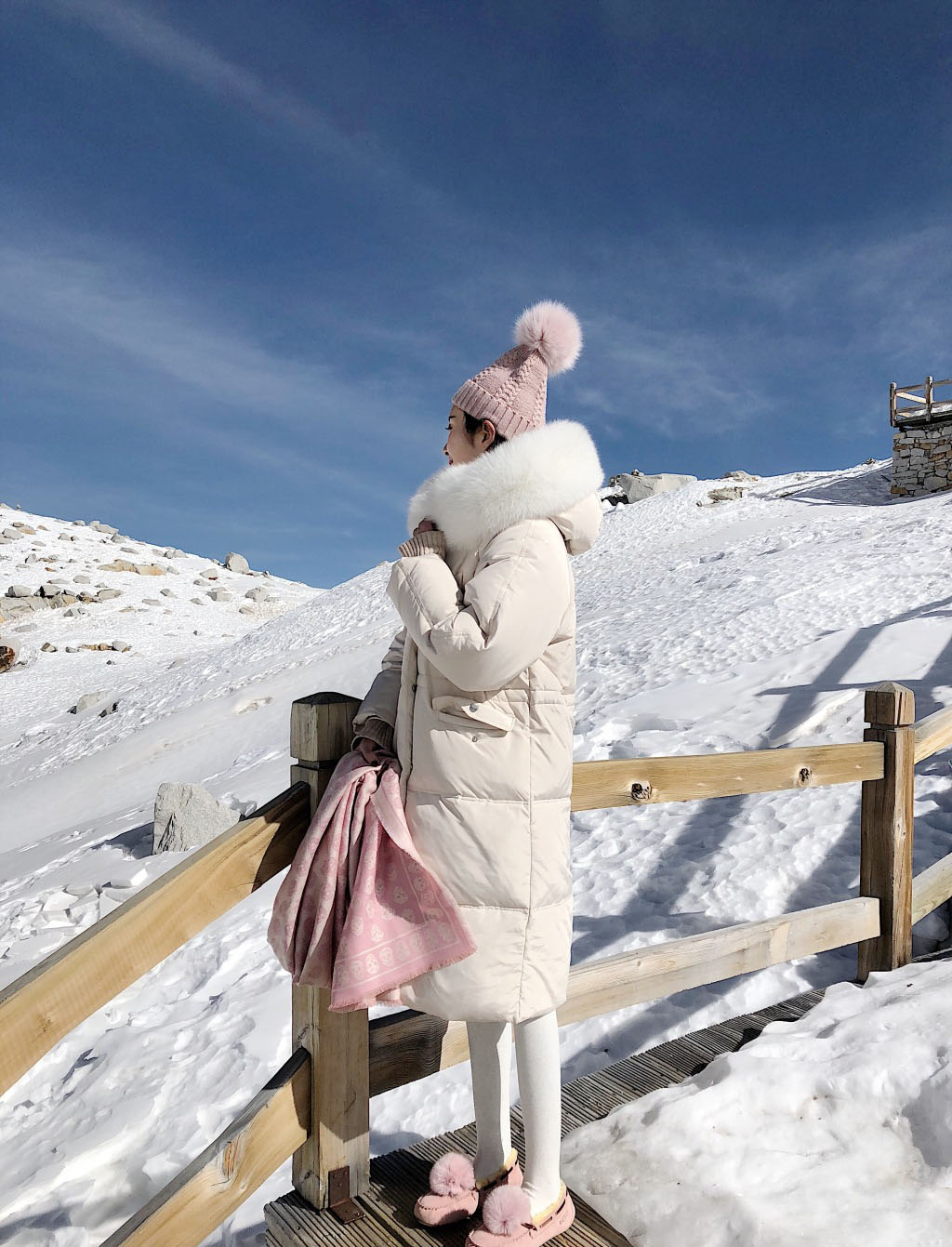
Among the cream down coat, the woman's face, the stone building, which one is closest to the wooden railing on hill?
the cream down coat

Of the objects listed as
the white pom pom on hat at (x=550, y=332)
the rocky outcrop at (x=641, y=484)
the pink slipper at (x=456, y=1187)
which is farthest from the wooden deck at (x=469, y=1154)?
the rocky outcrop at (x=641, y=484)

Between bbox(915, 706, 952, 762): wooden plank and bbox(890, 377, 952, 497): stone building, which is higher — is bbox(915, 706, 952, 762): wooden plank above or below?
below

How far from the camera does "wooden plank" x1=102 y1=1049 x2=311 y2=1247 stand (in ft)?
5.67

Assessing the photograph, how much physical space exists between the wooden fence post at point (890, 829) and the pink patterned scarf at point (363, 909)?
8.02ft

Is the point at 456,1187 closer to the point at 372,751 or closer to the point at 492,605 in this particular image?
the point at 372,751

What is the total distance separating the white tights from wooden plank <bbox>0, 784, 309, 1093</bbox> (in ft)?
2.20

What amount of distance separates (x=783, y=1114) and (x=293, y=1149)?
4.41 ft

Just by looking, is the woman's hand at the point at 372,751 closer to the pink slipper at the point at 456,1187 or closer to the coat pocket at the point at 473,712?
the coat pocket at the point at 473,712

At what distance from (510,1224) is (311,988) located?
710 millimetres

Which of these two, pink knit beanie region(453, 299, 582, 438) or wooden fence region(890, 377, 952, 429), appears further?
wooden fence region(890, 377, 952, 429)

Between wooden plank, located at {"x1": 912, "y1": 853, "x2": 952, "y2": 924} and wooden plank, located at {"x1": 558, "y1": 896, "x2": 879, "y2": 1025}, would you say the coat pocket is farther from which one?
wooden plank, located at {"x1": 912, "y1": 853, "x2": 952, "y2": 924}

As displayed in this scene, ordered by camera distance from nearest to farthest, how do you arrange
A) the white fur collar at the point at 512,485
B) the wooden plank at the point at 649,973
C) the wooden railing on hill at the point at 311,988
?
the wooden railing on hill at the point at 311,988, the white fur collar at the point at 512,485, the wooden plank at the point at 649,973

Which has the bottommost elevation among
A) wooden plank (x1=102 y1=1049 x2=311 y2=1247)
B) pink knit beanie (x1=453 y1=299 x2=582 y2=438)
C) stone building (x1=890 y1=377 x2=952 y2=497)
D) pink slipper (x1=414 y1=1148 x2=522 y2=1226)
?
pink slipper (x1=414 y1=1148 x2=522 y2=1226)

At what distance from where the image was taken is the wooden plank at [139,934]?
57.4 inches
